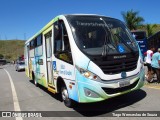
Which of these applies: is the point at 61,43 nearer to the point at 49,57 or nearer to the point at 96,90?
the point at 49,57

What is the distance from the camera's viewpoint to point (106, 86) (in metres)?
7.09

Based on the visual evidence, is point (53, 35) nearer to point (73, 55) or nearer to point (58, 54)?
point (58, 54)

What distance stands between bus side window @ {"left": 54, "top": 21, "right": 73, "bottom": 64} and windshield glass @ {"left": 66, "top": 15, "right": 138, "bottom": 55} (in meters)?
0.36

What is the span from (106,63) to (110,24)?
1717mm

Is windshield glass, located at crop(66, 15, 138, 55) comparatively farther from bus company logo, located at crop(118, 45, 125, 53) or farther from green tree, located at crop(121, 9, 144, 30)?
green tree, located at crop(121, 9, 144, 30)

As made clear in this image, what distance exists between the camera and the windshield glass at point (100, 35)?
7438 mm

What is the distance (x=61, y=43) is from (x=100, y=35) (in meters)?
1.28

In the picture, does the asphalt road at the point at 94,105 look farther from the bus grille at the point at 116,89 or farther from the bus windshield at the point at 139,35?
the bus windshield at the point at 139,35

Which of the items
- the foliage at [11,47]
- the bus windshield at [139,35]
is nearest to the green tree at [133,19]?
the bus windshield at [139,35]

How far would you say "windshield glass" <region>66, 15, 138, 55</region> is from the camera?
7.44 m

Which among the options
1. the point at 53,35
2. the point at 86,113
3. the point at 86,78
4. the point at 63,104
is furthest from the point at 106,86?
the point at 53,35

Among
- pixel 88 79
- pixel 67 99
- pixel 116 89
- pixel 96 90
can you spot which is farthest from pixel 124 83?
pixel 67 99

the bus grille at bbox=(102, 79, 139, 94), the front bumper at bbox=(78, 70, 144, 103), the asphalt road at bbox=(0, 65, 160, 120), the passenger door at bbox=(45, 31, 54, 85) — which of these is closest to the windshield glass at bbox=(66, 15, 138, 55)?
the front bumper at bbox=(78, 70, 144, 103)

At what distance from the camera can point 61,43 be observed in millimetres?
8266
